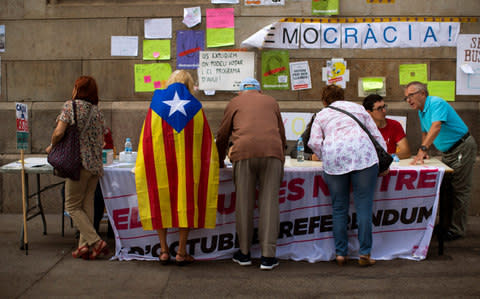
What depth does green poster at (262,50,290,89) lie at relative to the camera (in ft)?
22.6

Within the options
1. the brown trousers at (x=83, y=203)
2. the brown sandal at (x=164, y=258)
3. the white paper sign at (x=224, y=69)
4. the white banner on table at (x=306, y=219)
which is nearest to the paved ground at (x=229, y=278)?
the brown sandal at (x=164, y=258)

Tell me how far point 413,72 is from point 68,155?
466 cm

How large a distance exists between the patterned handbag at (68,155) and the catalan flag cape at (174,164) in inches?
23.7

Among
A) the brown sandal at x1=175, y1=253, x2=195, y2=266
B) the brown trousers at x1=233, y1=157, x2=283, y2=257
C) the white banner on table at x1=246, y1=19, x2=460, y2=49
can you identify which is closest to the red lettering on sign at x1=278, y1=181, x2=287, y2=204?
the brown trousers at x1=233, y1=157, x2=283, y2=257

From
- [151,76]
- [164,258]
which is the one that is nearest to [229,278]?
[164,258]

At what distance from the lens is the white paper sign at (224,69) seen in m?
6.91

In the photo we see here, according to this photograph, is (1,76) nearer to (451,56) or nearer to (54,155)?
(54,155)

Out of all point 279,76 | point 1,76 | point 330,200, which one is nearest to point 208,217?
point 330,200

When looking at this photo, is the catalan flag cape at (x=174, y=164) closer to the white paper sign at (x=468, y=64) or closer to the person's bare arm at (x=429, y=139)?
the person's bare arm at (x=429, y=139)

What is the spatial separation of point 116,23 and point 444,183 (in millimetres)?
4708

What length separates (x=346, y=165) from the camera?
177 inches

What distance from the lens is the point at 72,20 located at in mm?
Answer: 7000

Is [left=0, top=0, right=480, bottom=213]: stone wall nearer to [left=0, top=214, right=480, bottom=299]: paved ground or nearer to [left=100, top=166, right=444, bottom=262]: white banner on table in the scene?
[left=100, top=166, right=444, bottom=262]: white banner on table

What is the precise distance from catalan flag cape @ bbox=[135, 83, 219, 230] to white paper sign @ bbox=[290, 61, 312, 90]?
8.59 feet
